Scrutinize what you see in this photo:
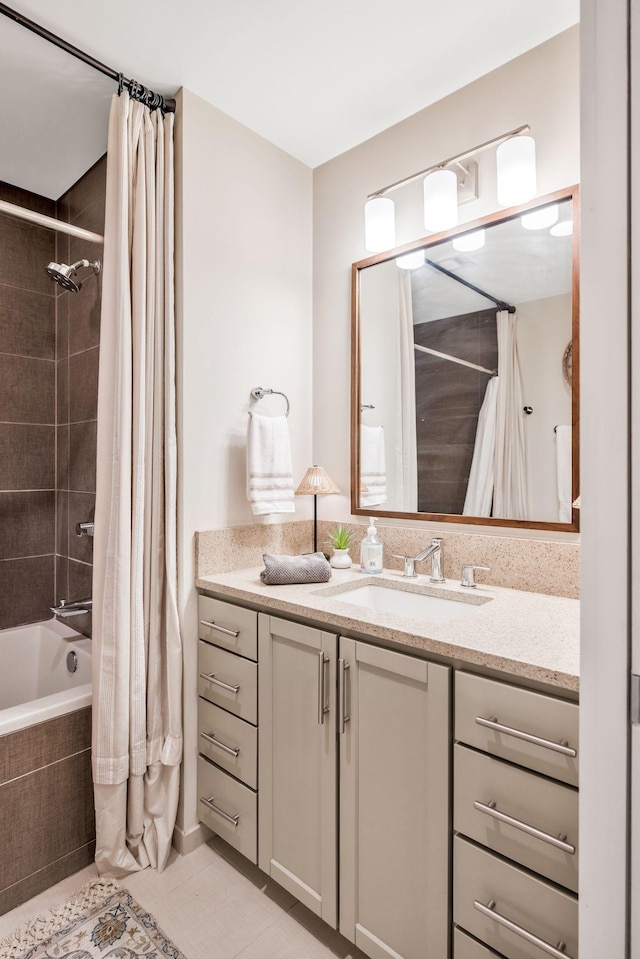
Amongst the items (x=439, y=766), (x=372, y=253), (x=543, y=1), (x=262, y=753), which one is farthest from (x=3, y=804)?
(x=543, y=1)

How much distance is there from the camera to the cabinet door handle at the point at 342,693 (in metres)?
1.36

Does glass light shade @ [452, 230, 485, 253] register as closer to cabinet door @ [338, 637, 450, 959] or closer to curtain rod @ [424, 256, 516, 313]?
curtain rod @ [424, 256, 516, 313]

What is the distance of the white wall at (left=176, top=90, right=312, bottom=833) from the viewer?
1798 mm

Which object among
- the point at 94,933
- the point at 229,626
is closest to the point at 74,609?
the point at 229,626

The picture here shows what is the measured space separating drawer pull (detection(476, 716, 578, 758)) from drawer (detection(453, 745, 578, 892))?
7cm

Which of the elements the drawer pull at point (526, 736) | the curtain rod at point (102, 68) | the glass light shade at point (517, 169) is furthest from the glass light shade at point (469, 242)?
the drawer pull at point (526, 736)

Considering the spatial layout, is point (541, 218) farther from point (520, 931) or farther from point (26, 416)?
point (26, 416)

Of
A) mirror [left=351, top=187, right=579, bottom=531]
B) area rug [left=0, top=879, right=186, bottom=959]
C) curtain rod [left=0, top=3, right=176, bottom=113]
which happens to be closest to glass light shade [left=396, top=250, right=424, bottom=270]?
mirror [left=351, top=187, right=579, bottom=531]

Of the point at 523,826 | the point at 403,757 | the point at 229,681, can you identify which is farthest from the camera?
the point at 229,681

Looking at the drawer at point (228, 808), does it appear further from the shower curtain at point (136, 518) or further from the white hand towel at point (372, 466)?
the white hand towel at point (372, 466)

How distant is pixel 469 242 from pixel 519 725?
1474 mm

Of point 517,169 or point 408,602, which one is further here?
point 408,602

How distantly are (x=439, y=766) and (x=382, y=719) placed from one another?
169 millimetres

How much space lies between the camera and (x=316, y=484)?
2.00 metres
